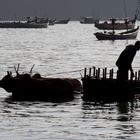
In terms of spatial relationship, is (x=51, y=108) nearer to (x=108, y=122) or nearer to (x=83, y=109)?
(x=83, y=109)

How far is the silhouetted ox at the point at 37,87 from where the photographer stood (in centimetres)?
3156

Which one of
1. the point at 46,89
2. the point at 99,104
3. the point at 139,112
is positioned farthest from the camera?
the point at 46,89

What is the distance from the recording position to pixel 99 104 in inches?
1167

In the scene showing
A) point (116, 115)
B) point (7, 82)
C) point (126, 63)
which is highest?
point (126, 63)

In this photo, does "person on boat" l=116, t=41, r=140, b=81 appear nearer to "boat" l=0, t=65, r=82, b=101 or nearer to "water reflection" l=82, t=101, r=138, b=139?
"water reflection" l=82, t=101, r=138, b=139

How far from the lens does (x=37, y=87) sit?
104ft

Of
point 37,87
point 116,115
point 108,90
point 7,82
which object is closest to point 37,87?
point 37,87

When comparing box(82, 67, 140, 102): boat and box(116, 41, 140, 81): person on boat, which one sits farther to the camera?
box(82, 67, 140, 102): boat

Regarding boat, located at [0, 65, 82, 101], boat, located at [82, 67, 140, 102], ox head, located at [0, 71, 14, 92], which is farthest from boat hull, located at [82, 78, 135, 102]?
ox head, located at [0, 71, 14, 92]

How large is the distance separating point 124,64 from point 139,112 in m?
3.91

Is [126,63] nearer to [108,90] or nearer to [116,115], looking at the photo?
[108,90]

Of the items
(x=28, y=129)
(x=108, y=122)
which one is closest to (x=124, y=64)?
(x=108, y=122)

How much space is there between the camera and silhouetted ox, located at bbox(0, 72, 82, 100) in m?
31.6

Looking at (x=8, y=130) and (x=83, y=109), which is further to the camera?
(x=83, y=109)
